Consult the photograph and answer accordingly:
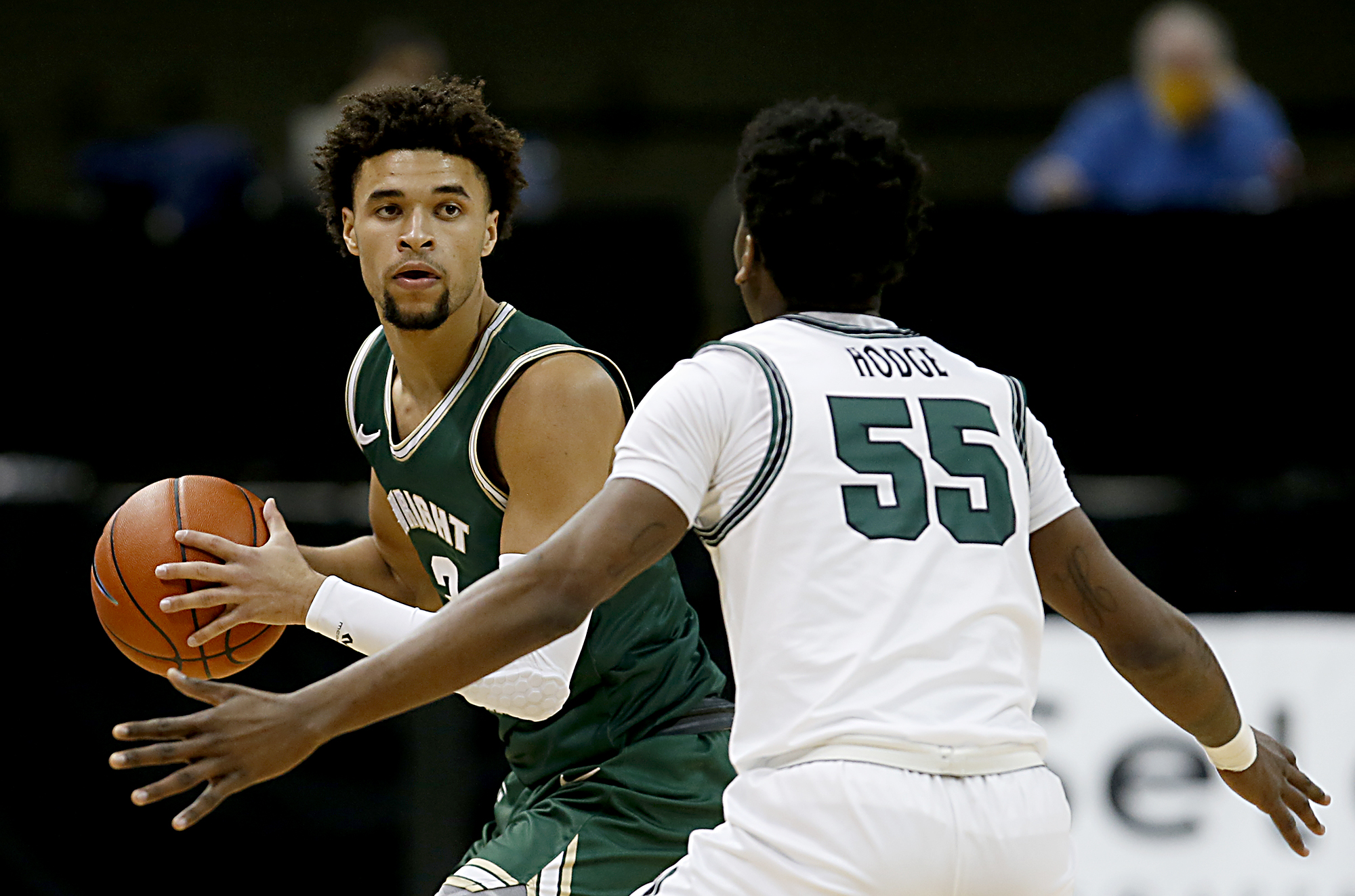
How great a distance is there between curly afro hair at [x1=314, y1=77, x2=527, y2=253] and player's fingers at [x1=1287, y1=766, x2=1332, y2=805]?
1916 millimetres

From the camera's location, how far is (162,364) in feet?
19.5

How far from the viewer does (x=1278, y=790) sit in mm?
3020

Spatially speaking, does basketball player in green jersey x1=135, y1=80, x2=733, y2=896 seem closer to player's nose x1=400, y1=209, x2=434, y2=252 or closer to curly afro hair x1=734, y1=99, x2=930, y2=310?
player's nose x1=400, y1=209, x2=434, y2=252

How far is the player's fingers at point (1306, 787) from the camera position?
9.90ft

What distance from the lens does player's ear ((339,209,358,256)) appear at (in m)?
3.49

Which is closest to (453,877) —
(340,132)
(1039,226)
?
(340,132)

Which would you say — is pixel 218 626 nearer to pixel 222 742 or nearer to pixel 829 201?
pixel 222 742

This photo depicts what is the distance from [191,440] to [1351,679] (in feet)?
13.0

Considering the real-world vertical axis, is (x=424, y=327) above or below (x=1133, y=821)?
above

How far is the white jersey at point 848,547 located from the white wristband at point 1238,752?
0.59 m

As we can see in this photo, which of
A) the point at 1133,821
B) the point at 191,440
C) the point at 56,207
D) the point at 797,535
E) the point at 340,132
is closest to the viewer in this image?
the point at 797,535

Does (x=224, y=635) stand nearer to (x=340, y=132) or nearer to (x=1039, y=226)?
(x=340, y=132)

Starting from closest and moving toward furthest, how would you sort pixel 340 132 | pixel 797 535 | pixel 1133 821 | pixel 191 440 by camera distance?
pixel 797 535
pixel 340 132
pixel 1133 821
pixel 191 440

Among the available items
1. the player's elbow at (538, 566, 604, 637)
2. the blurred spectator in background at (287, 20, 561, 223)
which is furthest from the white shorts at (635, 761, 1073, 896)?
the blurred spectator in background at (287, 20, 561, 223)
